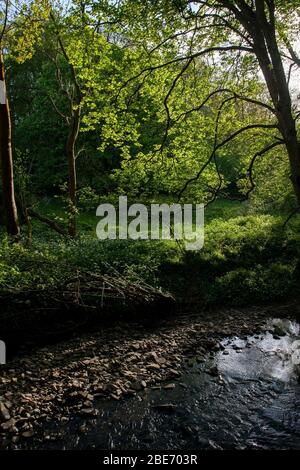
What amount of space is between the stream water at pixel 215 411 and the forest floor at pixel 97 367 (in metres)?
0.28

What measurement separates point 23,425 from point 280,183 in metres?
14.4

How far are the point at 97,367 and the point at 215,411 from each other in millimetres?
2506

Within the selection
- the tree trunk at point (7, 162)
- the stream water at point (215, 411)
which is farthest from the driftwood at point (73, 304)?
the tree trunk at point (7, 162)

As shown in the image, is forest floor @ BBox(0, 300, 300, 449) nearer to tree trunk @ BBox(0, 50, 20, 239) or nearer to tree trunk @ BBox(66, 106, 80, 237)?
tree trunk @ BBox(0, 50, 20, 239)

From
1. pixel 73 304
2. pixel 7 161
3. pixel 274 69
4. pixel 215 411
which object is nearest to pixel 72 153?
pixel 7 161

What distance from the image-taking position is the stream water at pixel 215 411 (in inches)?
204

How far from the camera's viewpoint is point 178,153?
9.69 meters

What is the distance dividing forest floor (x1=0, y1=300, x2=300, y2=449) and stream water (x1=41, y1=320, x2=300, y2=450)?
Answer: 0.28m

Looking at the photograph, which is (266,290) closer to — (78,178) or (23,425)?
(23,425)

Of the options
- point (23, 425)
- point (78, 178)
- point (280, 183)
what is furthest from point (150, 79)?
point (78, 178)

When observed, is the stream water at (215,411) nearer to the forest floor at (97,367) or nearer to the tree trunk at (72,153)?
the forest floor at (97,367)

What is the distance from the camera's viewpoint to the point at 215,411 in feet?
19.4

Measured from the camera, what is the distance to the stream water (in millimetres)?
5188

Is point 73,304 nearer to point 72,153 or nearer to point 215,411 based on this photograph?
point 215,411
